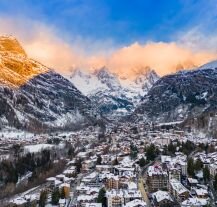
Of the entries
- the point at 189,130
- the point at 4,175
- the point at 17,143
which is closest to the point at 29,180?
the point at 4,175

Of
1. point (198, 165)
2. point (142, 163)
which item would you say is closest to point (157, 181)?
point (198, 165)

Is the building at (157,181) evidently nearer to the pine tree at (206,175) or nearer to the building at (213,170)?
the pine tree at (206,175)

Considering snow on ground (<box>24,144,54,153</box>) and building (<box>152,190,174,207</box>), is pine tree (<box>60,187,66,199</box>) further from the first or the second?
snow on ground (<box>24,144,54,153</box>)

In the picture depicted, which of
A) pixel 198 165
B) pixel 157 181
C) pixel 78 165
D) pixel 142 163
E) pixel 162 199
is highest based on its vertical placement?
pixel 142 163

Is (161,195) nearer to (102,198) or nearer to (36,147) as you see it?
(102,198)

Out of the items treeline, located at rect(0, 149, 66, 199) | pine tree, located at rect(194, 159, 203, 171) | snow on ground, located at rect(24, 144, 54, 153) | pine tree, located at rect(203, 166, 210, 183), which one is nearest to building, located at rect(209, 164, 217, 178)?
pine tree, located at rect(203, 166, 210, 183)

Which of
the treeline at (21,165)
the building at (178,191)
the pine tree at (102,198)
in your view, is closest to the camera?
the pine tree at (102,198)

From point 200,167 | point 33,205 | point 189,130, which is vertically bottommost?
Answer: point 33,205

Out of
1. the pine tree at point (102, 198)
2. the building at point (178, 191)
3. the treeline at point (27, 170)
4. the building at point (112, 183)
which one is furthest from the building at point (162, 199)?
the treeline at point (27, 170)

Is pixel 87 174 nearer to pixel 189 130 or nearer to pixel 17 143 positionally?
pixel 17 143

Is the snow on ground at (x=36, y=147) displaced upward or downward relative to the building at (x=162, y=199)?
upward

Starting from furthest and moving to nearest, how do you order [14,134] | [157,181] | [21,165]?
[14,134]
[21,165]
[157,181]
